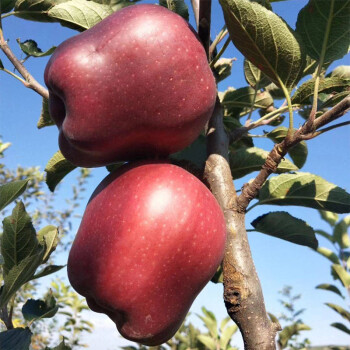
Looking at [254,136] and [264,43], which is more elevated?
[264,43]

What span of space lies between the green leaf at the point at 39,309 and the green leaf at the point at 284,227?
623 mm

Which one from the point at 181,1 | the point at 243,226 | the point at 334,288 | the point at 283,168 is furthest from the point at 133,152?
the point at 334,288

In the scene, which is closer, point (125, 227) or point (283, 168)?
point (125, 227)

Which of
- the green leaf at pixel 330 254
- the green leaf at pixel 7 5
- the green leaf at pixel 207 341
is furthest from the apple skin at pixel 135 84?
the green leaf at pixel 330 254

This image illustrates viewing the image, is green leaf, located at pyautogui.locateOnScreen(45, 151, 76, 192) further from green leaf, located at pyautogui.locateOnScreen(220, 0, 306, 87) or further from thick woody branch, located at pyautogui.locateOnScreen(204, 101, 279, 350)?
green leaf, located at pyautogui.locateOnScreen(220, 0, 306, 87)

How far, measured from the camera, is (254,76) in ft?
4.30

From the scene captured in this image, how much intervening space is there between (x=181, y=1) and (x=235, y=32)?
0.89 feet

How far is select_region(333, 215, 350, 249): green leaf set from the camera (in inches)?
124

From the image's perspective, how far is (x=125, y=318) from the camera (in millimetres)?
851

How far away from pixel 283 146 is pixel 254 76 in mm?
512

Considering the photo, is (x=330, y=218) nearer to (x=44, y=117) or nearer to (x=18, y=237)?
(x=44, y=117)

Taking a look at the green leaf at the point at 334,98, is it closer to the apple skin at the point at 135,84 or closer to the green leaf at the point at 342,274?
the apple skin at the point at 135,84

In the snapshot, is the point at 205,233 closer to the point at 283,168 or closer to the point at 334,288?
the point at 283,168

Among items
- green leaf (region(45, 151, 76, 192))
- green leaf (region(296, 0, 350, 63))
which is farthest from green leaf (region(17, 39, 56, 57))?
green leaf (region(296, 0, 350, 63))
